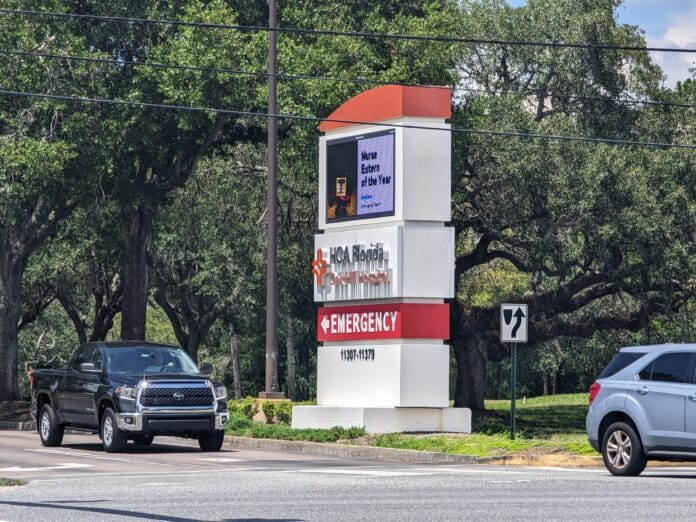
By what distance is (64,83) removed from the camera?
37.7m

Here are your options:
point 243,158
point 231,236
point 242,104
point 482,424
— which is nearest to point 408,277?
point 242,104

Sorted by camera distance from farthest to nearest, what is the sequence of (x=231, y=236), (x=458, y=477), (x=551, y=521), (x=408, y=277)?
(x=231, y=236), (x=408, y=277), (x=458, y=477), (x=551, y=521)

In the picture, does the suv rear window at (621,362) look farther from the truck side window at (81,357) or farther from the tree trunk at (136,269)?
the tree trunk at (136,269)

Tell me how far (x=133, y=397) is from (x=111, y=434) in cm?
96

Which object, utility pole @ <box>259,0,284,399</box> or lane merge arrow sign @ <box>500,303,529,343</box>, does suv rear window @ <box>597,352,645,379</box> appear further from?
utility pole @ <box>259,0,284,399</box>

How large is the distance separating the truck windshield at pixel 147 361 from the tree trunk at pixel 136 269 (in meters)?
17.7

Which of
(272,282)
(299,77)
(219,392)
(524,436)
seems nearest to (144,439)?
(219,392)

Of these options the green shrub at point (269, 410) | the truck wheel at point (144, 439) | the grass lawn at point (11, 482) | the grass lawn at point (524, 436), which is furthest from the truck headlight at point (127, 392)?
the green shrub at point (269, 410)

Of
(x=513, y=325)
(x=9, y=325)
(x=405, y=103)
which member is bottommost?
(x=513, y=325)

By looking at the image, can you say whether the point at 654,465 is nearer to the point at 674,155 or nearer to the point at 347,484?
the point at 347,484

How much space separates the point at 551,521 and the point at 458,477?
5932mm

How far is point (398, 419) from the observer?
26.9 m

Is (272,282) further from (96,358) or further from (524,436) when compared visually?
(524,436)

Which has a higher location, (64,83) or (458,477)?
(64,83)
